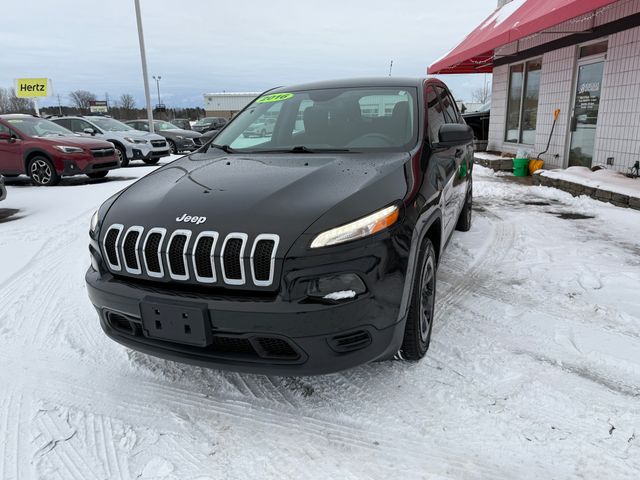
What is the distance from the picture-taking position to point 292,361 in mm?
2127

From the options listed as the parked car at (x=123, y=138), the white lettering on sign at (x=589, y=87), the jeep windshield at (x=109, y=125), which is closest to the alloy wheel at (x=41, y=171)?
the parked car at (x=123, y=138)

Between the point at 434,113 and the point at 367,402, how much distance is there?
2203mm

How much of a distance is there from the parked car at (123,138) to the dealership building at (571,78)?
8657mm

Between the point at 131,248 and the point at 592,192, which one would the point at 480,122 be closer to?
the point at 592,192

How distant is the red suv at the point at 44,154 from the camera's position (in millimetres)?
9711

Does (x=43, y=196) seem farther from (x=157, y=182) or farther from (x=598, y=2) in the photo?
(x=598, y=2)

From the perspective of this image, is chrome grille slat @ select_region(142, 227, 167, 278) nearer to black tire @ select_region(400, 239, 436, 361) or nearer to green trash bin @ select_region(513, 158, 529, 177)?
black tire @ select_region(400, 239, 436, 361)

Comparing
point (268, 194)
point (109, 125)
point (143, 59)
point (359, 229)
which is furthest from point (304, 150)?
point (143, 59)

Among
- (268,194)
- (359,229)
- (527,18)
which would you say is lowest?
(359,229)

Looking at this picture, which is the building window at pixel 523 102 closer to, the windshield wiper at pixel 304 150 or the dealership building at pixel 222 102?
the windshield wiper at pixel 304 150

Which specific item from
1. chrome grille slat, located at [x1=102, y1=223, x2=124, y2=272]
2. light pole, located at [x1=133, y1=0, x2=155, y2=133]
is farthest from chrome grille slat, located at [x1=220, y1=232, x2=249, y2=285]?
light pole, located at [x1=133, y1=0, x2=155, y2=133]

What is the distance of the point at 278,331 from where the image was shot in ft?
6.70

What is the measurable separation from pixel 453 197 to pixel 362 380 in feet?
6.02

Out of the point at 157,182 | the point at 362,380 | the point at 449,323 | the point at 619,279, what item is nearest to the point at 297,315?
the point at 362,380
